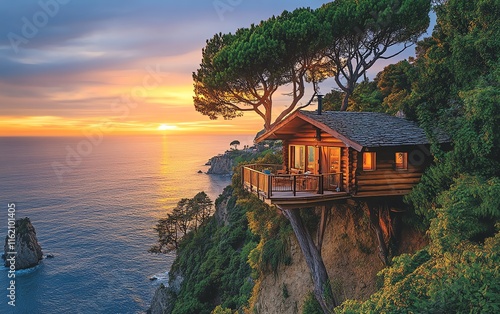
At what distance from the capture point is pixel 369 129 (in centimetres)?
1448

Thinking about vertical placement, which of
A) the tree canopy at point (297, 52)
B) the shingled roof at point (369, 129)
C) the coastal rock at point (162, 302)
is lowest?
the coastal rock at point (162, 302)

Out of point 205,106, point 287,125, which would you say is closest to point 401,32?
point 287,125

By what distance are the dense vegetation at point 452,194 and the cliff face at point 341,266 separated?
1.05m

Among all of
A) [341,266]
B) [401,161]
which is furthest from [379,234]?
[401,161]

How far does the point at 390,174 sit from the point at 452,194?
398 centimetres

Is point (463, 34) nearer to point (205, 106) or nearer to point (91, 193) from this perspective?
point (205, 106)

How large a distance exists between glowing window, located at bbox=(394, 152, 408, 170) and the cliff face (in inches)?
129

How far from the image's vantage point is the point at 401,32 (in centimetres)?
2384

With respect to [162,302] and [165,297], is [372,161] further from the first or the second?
[162,302]

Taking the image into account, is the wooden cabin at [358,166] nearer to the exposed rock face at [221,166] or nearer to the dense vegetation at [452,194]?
the dense vegetation at [452,194]

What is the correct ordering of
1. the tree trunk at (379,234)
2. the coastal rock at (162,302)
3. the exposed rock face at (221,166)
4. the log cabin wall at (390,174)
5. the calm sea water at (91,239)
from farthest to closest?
the exposed rock face at (221,166) → the calm sea water at (91,239) → the coastal rock at (162,302) → the tree trunk at (379,234) → the log cabin wall at (390,174)

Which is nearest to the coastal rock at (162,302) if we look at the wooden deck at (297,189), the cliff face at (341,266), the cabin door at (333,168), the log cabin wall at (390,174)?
the cliff face at (341,266)

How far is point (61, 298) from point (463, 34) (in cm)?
5284

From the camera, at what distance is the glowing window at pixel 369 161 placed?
14.2 meters
